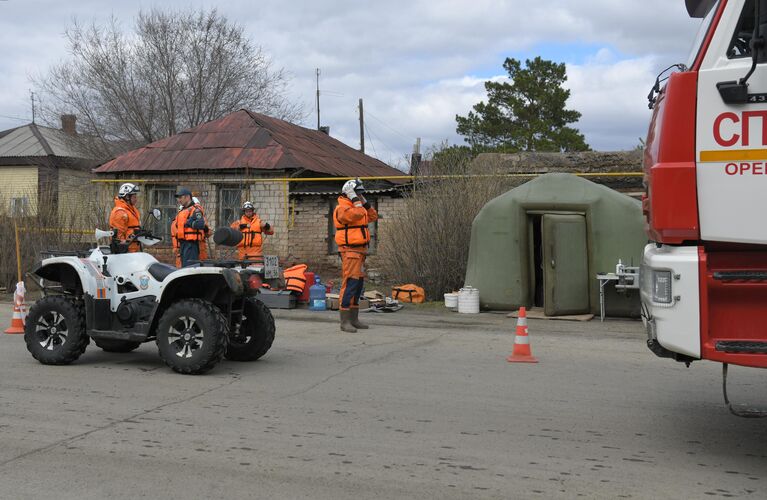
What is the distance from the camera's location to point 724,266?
480 centimetres

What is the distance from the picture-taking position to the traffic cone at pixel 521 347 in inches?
353

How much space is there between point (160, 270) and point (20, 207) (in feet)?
35.1

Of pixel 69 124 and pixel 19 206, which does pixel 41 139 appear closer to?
pixel 69 124

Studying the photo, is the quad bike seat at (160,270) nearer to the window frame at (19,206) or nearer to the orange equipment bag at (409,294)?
the orange equipment bag at (409,294)

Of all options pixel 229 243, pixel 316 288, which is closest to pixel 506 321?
pixel 316 288

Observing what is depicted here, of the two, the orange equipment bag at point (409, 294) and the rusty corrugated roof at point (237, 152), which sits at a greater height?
the rusty corrugated roof at point (237, 152)

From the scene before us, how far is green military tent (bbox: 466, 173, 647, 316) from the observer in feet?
43.7

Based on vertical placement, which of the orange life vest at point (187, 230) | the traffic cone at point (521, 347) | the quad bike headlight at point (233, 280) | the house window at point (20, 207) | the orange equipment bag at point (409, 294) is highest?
the house window at point (20, 207)

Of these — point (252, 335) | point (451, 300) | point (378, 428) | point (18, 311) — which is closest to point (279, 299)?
point (451, 300)

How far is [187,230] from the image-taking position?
11969mm

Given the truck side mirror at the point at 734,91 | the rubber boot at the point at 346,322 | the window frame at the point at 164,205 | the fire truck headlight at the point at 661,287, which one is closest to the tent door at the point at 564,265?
the rubber boot at the point at 346,322

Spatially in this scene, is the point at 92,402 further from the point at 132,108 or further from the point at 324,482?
the point at 132,108

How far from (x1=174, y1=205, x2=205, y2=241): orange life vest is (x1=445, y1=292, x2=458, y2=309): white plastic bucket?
4.64 meters

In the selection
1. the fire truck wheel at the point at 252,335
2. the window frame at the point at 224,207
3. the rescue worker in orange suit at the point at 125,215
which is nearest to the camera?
the fire truck wheel at the point at 252,335
